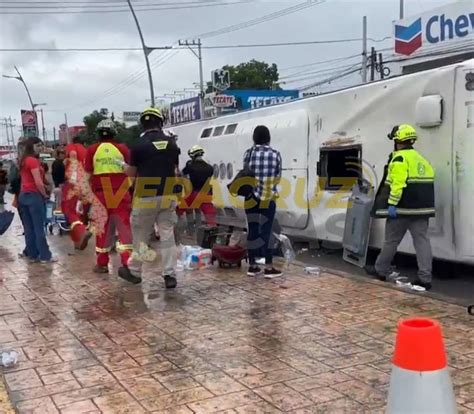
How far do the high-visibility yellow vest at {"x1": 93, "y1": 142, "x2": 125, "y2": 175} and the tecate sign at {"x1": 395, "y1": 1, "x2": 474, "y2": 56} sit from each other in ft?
24.4

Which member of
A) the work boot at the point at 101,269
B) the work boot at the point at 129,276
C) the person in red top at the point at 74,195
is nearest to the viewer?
the work boot at the point at 129,276

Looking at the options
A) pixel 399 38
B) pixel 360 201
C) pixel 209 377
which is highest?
pixel 399 38

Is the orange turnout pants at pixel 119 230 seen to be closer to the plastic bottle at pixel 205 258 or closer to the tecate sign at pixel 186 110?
the plastic bottle at pixel 205 258

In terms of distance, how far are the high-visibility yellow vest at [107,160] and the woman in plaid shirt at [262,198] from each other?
1.60 meters

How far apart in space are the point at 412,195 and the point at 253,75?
49743 mm

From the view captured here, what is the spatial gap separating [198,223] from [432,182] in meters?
5.72

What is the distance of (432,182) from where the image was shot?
6.78m

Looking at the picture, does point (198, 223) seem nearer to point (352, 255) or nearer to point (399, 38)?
point (352, 255)

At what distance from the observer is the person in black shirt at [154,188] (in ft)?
22.1

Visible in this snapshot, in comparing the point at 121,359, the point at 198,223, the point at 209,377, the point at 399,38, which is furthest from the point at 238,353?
the point at 399,38

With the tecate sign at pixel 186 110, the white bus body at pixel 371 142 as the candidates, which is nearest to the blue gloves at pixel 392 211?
the white bus body at pixel 371 142

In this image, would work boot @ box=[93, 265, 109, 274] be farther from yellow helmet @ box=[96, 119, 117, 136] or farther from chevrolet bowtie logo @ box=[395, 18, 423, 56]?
chevrolet bowtie logo @ box=[395, 18, 423, 56]

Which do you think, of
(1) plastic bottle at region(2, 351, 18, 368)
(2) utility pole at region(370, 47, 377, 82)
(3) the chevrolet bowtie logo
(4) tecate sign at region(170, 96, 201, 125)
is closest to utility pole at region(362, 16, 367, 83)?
(2) utility pole at region(370, 47, 377, 82)

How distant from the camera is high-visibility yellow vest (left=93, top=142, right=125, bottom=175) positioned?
295 inches
